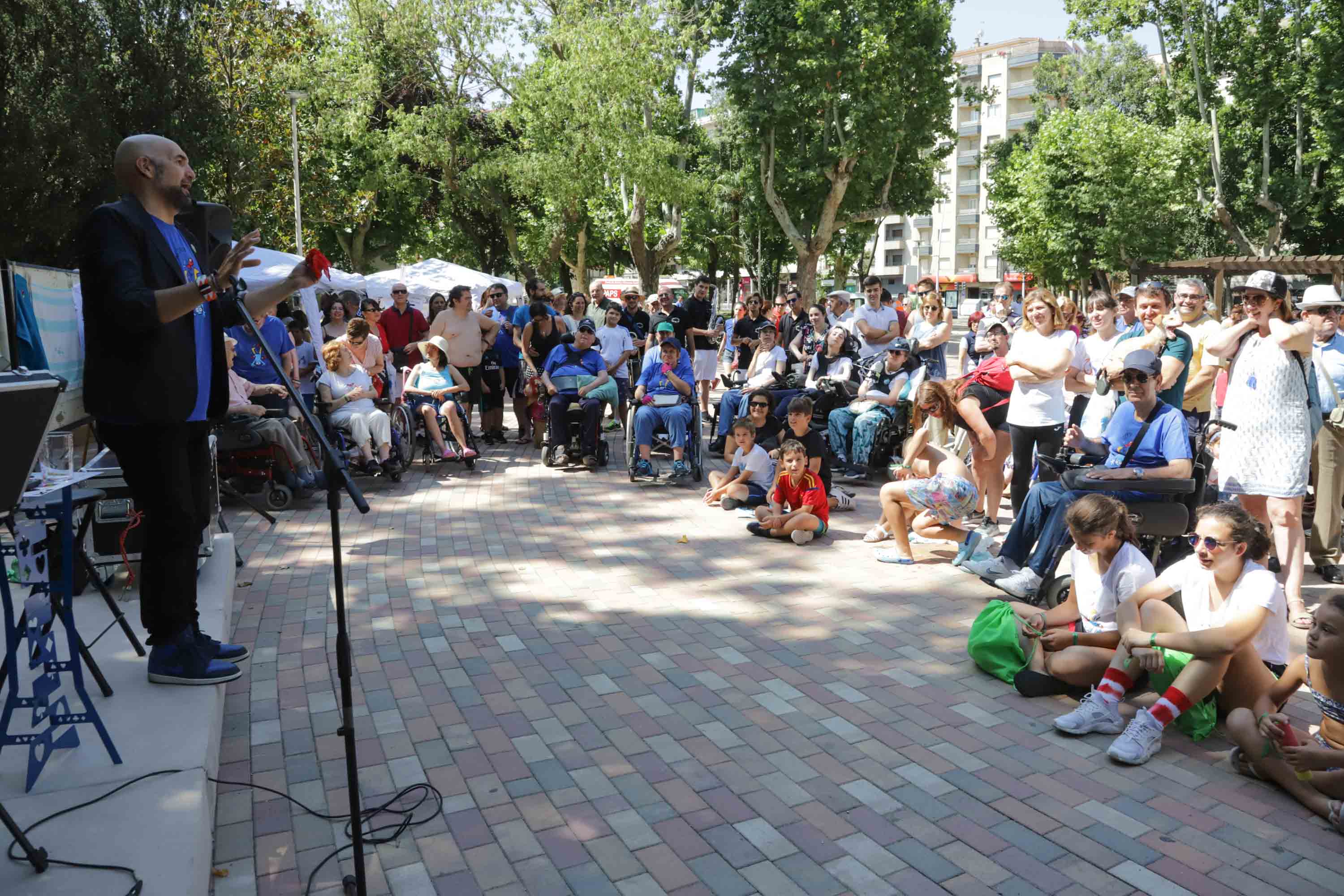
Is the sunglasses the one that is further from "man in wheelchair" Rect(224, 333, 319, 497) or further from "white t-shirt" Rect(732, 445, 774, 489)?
"man in wheelchair" Rect(224, 333, 319, 497)

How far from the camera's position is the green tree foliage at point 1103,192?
31.8m

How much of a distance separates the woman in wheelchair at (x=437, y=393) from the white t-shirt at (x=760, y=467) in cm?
330

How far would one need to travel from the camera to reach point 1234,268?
851 inches

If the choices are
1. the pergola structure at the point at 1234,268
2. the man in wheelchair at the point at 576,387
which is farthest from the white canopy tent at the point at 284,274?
the pergola structure at the point at 1234,268

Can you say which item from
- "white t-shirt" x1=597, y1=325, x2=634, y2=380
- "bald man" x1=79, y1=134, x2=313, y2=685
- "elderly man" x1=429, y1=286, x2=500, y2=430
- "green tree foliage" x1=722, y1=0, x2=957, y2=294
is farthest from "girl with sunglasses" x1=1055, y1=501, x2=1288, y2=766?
"green tree foliage" x1=722, y1=0, x2=957, y2=294

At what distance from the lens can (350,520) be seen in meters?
8.31

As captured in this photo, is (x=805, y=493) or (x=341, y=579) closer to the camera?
(x=341, y=579)

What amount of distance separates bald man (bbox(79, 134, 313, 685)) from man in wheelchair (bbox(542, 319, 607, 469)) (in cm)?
686

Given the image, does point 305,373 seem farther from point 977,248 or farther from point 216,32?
point 977,248

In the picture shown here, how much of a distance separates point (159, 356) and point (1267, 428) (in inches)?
225

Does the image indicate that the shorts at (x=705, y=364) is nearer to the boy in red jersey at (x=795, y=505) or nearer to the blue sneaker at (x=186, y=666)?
the boy in red jersey at (x=795, y=505)

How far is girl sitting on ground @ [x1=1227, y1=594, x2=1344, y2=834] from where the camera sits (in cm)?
354

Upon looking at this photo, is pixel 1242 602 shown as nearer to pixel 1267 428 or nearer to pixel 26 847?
pixel 1267 428

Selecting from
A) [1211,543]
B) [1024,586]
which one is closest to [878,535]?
[1024,586]
